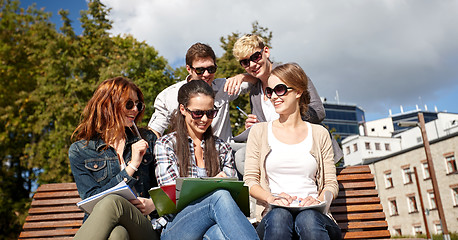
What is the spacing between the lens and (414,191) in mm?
37094

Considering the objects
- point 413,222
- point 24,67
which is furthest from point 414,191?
point 24,67

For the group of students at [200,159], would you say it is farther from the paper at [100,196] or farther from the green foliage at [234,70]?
the green foliage at [234,70]

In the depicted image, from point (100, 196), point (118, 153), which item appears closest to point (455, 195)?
point (118, 153)

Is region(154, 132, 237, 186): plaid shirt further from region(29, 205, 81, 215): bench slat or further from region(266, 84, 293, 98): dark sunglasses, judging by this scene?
region(29, 205, 81, 215): bench slat

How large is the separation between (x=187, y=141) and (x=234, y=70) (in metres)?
11.8

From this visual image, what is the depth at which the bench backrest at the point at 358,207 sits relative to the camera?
408 cm

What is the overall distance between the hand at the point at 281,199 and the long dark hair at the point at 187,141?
1.86 ft

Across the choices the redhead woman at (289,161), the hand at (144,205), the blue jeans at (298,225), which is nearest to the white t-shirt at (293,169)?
the redhead woman at (289,161)

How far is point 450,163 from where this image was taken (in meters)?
34.1

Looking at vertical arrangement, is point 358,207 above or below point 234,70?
below

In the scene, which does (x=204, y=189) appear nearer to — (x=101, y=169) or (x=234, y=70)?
(x=101, y=169)

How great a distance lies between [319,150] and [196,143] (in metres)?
1.08

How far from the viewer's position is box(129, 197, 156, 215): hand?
2955 mm

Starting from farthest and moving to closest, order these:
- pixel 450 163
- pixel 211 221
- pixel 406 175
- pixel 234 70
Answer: pixel 406 175, pixel 450 163, pixel 234 70, pixel 211 221
